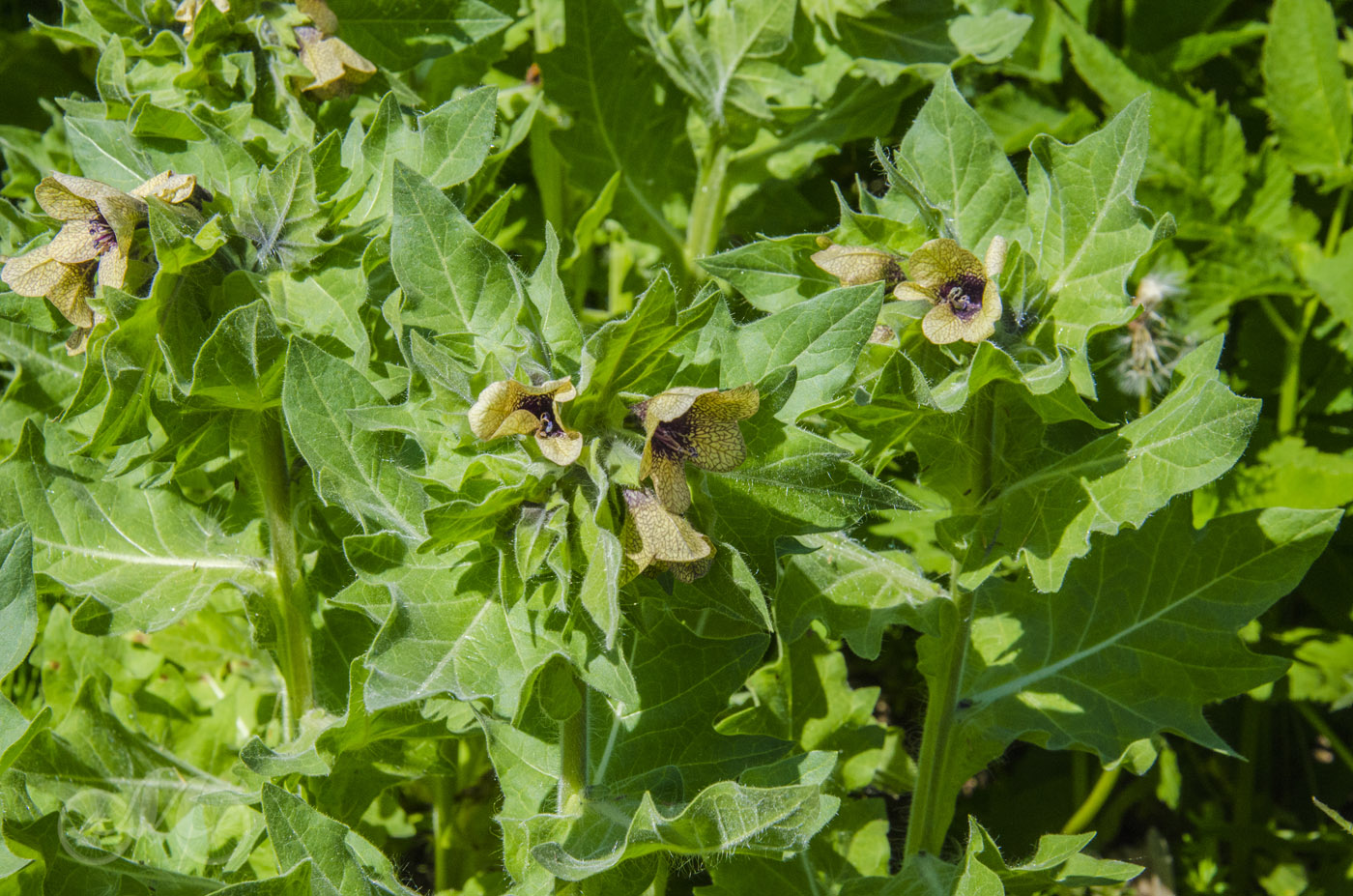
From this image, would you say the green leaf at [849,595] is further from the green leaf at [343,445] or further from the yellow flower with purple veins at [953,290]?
the green leaf at [343,445]

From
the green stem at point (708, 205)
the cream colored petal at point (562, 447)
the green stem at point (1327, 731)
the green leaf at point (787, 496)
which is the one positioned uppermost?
the cream colored petal at point (562, 447)

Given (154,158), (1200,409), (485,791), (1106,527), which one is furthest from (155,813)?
(1200,409)

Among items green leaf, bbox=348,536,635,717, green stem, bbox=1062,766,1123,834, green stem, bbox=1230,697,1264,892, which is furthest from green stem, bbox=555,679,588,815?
green stem, bbox=1230,697,1264,892

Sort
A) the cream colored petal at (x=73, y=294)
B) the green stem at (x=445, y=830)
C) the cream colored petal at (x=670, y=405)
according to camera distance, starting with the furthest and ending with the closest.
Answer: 1. the green stem at (x=445, y=830)
2. the cream colored petal at (x=73, y=294)
3. the cream colored petal at (x=670, y=405)

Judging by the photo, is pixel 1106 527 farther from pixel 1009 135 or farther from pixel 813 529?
pixel 1009 135

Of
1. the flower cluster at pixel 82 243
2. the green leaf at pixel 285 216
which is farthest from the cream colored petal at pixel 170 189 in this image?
the green leaf at pixel 285 216

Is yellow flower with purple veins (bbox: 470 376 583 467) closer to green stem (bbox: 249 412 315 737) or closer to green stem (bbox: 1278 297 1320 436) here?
green stem (bbox: 249 412 315 737)
